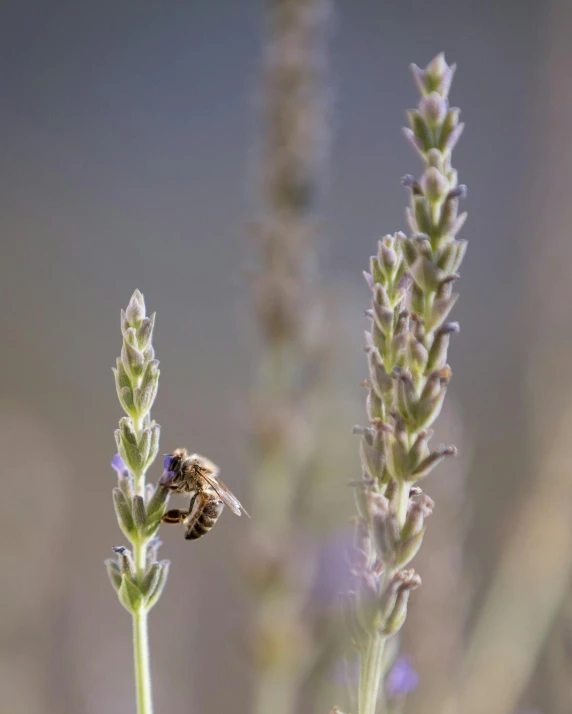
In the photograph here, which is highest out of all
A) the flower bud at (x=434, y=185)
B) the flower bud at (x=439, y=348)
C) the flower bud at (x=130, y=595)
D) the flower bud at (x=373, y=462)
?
the flower bud at (x=434, y=185)

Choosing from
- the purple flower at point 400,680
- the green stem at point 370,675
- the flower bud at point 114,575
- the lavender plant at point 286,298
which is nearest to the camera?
the green stem at point 370,675

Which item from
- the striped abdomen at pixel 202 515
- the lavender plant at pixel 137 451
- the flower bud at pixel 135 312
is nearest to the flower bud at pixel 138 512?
the lavender plant at pixel 137 451

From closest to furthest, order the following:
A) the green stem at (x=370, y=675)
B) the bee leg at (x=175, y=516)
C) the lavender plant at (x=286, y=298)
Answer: the green stem at (x=370, y=675), the bee leg at (x=175, y=516), the lavender plant at (x=286, y=298)

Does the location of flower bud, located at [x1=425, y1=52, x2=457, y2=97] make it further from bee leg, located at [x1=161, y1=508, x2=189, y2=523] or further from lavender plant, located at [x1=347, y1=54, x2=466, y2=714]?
bee leg, located at [x1=161, y1=508, x2=189, y2=523]

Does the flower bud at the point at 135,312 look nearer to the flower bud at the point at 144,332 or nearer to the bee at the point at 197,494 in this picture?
the flower bud at the point at 144,332

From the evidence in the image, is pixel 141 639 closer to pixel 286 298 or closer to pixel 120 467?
pixel 120 467

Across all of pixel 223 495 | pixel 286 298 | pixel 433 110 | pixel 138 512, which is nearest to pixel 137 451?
pixel 138 512

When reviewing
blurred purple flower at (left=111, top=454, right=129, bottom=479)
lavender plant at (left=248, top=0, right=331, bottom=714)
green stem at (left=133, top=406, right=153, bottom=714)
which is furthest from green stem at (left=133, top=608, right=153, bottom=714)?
lavender plant at (left=248, top=0, right=331, bottom=714)
